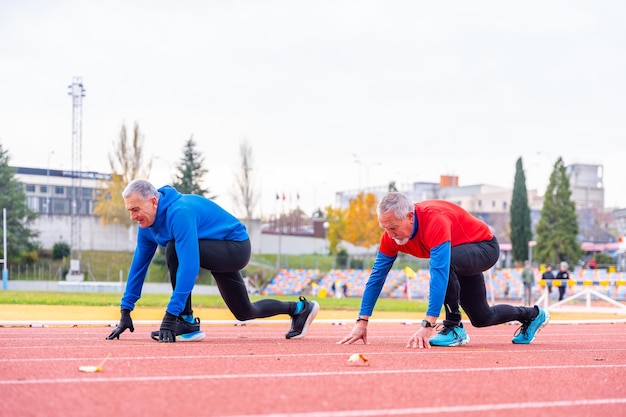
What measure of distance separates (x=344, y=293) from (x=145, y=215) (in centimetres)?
4264

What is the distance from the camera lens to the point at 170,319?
7480 millimetres

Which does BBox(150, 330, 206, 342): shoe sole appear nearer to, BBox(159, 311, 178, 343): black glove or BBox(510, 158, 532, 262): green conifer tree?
BBox(159, 311, 178, 343): black glove

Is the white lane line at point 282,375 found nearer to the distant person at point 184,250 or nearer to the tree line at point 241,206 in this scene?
the distant person at point 184,250

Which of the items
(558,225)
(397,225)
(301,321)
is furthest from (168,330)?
(558,225)

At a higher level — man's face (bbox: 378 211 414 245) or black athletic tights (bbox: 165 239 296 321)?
man's face (bbox: 378 211 414 245)

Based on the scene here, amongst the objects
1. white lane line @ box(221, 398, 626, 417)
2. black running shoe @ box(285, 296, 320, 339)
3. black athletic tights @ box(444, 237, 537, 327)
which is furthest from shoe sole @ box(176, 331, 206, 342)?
white lane line @ box(221, 398, 626, 417)

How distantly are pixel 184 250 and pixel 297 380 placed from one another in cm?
271

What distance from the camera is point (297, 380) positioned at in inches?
192

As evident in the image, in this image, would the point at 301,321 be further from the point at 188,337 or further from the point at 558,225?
the point at 558,225

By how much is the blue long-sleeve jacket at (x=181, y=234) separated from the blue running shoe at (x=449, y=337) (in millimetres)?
2061

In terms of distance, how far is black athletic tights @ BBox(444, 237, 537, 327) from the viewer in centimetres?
777

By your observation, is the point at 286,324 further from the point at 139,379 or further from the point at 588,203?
the point at 588,203

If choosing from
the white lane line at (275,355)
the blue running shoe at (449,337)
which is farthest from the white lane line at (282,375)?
the blue running shoe at (449,337)

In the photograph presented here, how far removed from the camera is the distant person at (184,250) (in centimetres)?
732
